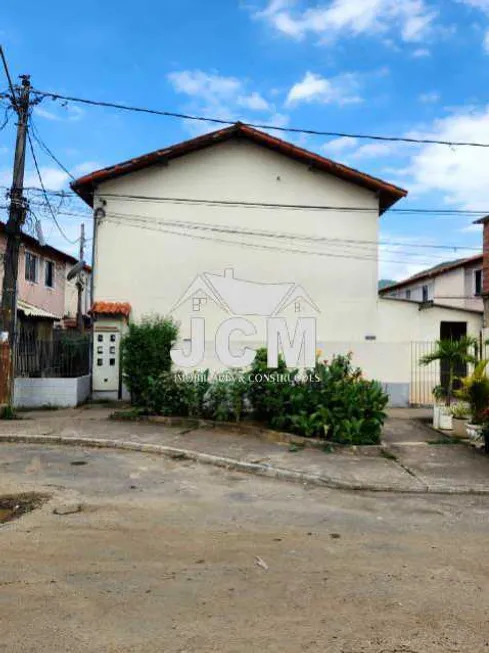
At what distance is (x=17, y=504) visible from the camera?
19.5 feet

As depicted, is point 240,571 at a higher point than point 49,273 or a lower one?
lower

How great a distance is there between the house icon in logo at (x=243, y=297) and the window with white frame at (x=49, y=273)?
48.9ft

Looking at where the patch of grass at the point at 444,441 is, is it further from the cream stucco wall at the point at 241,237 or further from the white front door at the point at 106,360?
the white front door at the point at 106,360

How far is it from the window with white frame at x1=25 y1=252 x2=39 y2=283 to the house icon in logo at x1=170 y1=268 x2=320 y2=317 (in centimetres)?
1314

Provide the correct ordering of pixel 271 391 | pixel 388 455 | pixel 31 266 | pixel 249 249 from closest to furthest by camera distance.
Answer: pixel 388 455 → pixel 271 391 → pixel 249 249 → pixel 31 266

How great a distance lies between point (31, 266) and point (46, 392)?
1395 centimetres

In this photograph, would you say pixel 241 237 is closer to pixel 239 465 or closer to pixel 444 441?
pixel 444 441

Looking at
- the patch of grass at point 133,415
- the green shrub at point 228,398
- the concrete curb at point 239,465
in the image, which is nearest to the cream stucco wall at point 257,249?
the patch of grass at point 133,415

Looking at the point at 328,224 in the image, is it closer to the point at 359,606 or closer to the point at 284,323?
the point at 284,323

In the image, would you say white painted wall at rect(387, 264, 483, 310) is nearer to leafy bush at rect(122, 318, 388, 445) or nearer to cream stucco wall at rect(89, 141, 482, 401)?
cream stucco wall at rect(89, 141, 482, 401)

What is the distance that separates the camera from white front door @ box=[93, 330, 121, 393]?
14922 millimetres

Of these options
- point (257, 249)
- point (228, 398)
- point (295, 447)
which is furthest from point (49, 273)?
point (295, 447)

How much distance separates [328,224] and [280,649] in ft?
45.9

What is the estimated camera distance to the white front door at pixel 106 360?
14.9 meters
